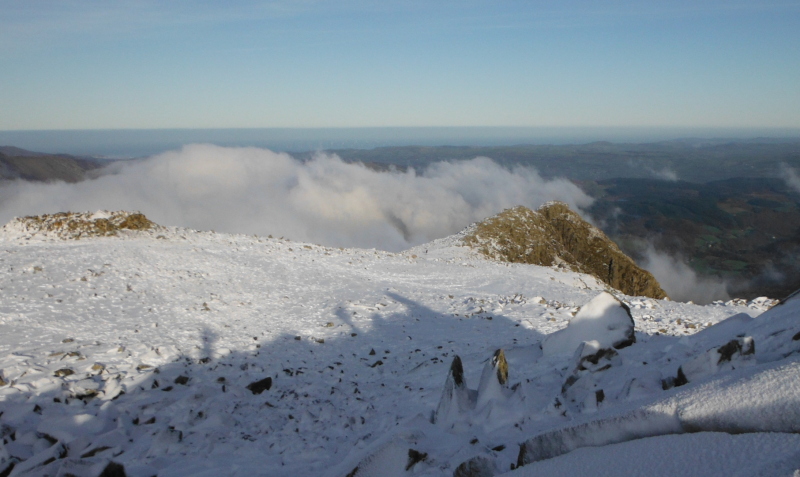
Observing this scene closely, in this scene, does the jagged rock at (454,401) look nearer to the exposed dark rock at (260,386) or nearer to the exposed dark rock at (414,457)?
the exposed dark rock at (414,457)

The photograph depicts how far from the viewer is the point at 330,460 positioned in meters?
6.84

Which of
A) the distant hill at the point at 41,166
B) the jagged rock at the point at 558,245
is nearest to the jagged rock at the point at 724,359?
the jagged rock at the point at 558,245

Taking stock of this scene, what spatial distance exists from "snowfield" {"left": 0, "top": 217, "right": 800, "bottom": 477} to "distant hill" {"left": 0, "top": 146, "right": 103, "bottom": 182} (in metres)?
165

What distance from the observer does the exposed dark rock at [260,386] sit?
948 centimetres

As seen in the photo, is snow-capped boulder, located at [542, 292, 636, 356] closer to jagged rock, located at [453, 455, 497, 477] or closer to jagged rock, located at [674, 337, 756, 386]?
jagged rock, located at [674, 337, 756, 386]

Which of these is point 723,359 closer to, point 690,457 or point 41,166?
point 690,457

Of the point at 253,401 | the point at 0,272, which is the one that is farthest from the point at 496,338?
the point at 0,272

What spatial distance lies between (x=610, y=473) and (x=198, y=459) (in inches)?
244

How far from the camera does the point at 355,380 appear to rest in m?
10.7

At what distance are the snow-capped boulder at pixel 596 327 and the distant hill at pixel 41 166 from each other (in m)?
177

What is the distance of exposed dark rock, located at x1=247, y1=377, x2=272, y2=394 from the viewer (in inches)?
373

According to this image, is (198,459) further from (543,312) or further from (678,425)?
(543,312)

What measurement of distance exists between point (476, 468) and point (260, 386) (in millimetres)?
6329

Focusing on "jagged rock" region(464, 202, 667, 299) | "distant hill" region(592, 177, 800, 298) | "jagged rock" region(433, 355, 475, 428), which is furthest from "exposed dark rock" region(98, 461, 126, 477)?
"distant hill" region(592, 177, 800, 298)
